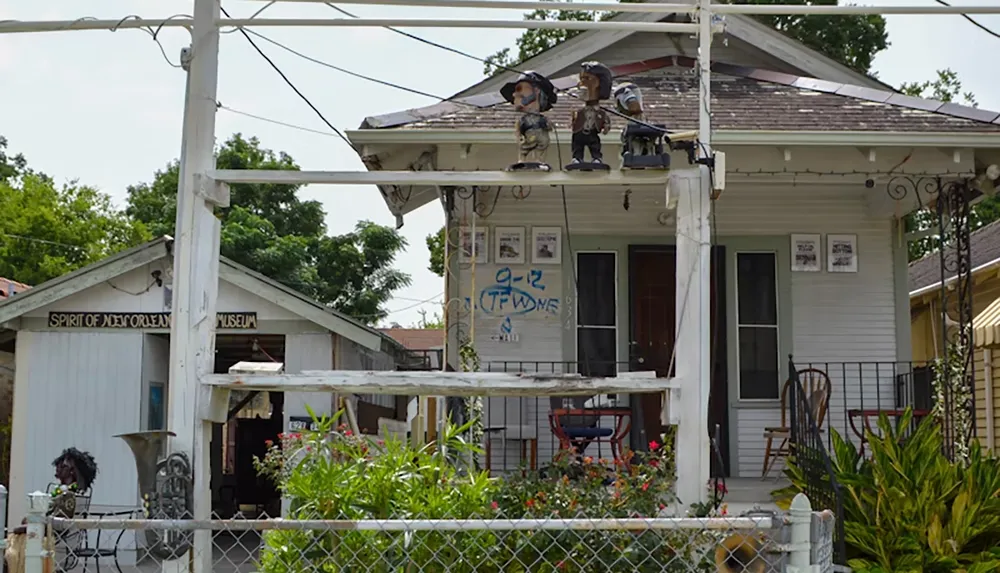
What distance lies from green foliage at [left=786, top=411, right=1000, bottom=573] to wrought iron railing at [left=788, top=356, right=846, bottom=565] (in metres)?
0.17

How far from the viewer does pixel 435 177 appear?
561 cm

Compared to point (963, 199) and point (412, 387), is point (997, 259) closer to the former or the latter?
point (963, 199)

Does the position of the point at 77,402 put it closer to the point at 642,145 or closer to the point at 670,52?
the point at 670,52

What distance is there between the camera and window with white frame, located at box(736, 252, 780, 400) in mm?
10586

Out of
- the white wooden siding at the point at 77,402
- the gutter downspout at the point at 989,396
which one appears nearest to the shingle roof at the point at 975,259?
the gutter downspout at the point at 989,396

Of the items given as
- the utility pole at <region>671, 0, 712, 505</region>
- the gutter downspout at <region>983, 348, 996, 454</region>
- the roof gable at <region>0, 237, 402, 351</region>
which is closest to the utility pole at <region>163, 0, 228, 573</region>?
the utility pole at <region>671, 0, 712, 505</region>

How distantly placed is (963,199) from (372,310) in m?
22.0

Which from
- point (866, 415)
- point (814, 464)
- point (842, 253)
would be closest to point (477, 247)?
point (842, 253)

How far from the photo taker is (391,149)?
9141mm

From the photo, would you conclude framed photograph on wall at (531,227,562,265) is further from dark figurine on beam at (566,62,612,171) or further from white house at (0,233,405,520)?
dark figurine on beam at (566,62,612,171)

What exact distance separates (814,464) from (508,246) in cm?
407

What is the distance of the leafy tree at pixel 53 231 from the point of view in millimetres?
32344

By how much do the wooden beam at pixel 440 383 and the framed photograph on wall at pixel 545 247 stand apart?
5072 mm

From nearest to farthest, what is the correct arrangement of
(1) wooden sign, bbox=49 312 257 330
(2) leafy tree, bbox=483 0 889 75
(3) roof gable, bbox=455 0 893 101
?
(3) roof gable, bbox=455 0 893 101 < (1) wooden sign, bbox=49 312 257 330 < (2) leafy tree, bbox=483 0 889 75
